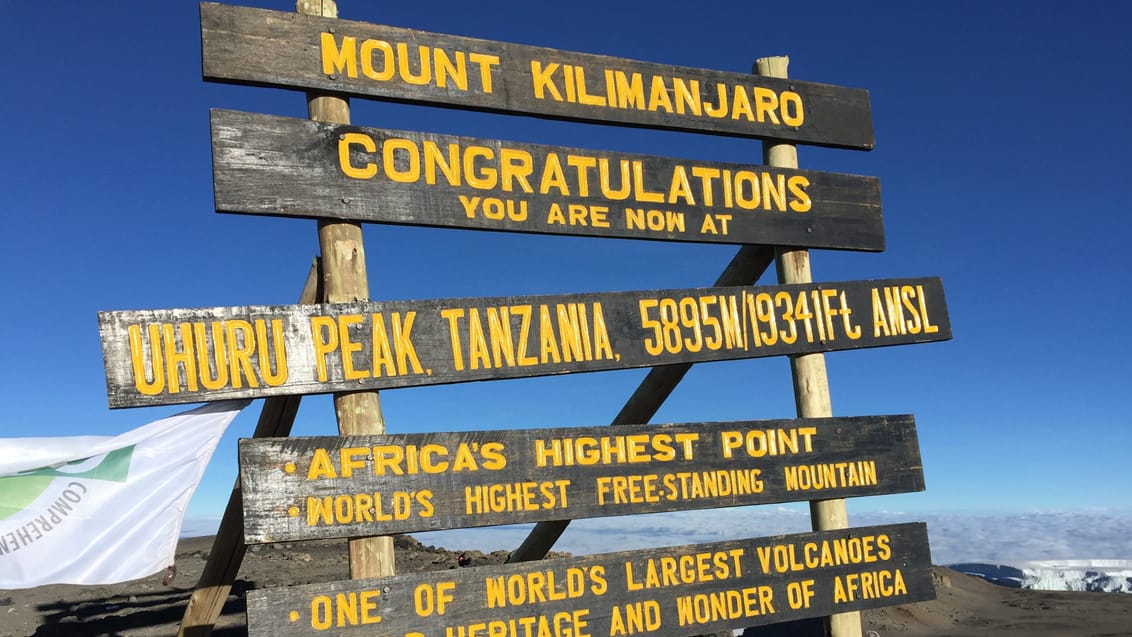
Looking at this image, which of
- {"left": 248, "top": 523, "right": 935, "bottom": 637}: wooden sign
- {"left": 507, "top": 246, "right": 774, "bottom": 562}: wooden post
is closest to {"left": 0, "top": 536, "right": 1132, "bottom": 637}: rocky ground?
{"left": 507, "top": 246, "right": 774, "bottom": 562}: wooden post

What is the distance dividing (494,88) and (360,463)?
105 inches

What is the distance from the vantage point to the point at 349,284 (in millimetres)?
5023

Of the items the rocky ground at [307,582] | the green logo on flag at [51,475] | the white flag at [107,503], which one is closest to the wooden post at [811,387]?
the white flag at [107,503]

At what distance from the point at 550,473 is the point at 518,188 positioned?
189 cm

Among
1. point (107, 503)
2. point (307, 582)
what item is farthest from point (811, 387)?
point (307, 582)

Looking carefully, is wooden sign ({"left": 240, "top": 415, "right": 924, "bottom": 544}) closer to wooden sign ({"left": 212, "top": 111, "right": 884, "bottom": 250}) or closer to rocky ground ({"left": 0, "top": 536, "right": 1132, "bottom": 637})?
wooden sign ({"left": 212, "top": 111, "right": 884, "bottom": 250})

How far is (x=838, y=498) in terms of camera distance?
20.1 feet

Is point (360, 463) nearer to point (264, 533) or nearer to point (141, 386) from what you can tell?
point (264, 533)

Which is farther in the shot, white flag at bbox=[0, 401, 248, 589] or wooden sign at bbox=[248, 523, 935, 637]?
white flag at bbox=[0, 401, 248, 589]

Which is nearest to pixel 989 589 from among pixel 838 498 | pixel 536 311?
pixel 838 498

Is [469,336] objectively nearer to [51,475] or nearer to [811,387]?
[811,387]

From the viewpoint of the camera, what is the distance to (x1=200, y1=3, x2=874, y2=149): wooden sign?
5074mm

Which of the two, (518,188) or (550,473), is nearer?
(550,473)

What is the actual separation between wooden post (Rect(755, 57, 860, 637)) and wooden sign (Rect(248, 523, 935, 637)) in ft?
0.61
